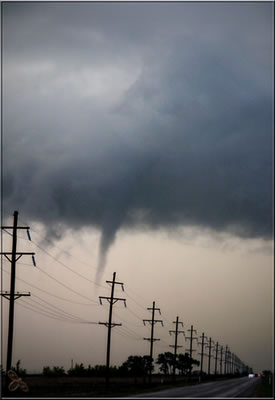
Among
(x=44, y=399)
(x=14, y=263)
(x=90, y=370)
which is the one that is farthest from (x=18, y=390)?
(x=90, y=370)

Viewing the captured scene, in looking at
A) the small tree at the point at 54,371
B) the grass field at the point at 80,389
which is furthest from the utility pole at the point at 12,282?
the small tree at the point at 54,371

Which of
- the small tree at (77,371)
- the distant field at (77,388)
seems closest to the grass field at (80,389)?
the distant field at (77,388)

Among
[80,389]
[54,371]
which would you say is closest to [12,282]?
[80,389]

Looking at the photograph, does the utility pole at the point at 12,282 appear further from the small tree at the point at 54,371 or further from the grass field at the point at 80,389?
the small tree at the point at 54,371

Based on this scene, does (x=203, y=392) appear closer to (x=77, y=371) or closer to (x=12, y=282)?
(x=12, y=282)

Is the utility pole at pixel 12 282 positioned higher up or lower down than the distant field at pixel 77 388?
higher up

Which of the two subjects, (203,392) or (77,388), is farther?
(203,392)

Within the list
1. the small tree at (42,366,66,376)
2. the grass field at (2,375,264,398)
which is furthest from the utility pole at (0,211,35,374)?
the small tree at (42,366,66,376)

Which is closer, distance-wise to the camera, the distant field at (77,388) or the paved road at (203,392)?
the distant field at (77,388)

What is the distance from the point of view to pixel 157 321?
10138 centimetres

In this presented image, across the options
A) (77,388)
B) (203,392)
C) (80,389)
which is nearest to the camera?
(80,389)

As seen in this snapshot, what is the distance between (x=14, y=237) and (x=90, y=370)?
99749mm

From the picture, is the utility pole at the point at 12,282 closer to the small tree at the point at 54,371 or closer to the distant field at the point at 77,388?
the distant field at the point at 77,388

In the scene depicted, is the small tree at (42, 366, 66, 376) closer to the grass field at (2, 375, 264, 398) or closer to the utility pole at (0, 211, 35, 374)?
the grass field at (2, 375, 264, 398)
